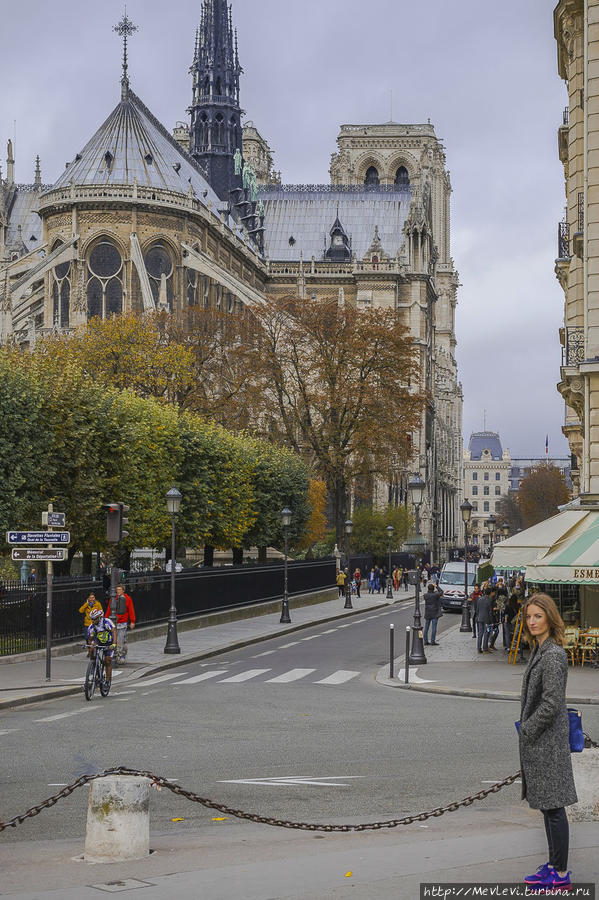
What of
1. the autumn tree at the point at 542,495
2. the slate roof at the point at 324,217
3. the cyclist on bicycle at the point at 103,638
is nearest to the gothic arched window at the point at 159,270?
the slate roof at the point at 324,217

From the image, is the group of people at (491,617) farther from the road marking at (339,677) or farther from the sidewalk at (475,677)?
the road marking at (339,677)

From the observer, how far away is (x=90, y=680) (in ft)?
63.2

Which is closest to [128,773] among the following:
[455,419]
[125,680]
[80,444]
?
[125,680]

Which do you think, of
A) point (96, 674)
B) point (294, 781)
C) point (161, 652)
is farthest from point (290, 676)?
point (294, 781)

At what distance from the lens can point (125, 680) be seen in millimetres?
23078

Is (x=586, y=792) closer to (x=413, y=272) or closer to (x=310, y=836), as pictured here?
(x=310, y=836)

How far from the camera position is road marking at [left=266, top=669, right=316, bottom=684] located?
72.9 feet

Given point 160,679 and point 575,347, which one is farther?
point 575,347

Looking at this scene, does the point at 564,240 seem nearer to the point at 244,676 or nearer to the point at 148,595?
the point at 148,595

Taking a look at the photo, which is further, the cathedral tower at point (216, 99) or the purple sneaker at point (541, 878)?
the cathedral tower at point (216, 99)

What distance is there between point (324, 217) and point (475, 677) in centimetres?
10084

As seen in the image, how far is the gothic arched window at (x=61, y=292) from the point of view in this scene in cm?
7806

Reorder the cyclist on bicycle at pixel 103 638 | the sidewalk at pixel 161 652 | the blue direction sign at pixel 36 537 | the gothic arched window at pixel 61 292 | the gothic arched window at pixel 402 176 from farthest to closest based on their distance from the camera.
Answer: the gothic arched window at pixel 402 176 < the gothic arched window at pixel 61 292 < the blue direction sign at pixel 36 537 < the sidewalk at pixel 161 652 < the cyclist on bicycle at pixel 103 638

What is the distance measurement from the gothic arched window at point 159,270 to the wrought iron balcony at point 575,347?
51.5 meters
